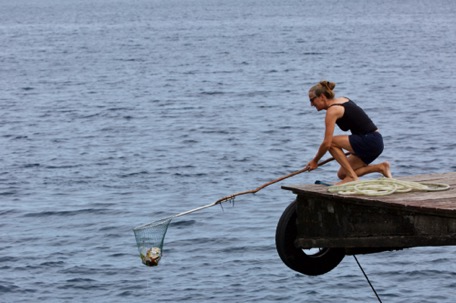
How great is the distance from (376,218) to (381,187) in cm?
45

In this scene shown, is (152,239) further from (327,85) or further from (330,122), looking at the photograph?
(327,85)

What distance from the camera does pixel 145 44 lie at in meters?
105

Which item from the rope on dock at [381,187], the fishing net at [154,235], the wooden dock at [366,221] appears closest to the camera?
the wooden dock at [366,221]

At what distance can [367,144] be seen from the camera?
44.3ft

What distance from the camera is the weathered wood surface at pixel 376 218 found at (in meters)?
11.4

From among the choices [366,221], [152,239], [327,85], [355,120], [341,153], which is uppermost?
[327,85]

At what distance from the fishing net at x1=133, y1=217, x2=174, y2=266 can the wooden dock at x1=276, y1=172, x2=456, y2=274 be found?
1.56m

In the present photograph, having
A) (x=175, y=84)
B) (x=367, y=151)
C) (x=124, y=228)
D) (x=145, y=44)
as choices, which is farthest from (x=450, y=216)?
(x=145, y=44)

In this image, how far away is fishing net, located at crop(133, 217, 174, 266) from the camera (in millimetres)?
13930

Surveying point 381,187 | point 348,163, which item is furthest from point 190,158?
point 381,187

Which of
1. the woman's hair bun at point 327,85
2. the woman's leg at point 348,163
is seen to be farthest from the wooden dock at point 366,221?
the woman's hair bun at point 327,85

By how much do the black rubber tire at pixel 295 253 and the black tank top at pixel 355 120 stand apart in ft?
3.91

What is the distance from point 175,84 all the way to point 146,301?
45928 millimetres

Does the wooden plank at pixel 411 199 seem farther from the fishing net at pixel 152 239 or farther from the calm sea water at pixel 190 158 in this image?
the calm sea water at pixel 190 158
